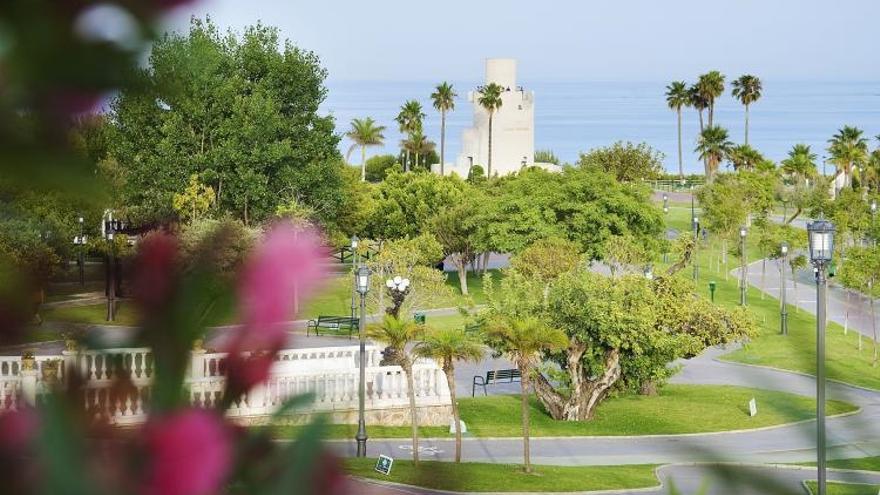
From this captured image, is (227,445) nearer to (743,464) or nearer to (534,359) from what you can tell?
(743,464)

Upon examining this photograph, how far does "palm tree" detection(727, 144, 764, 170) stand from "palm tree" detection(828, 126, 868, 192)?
596cm

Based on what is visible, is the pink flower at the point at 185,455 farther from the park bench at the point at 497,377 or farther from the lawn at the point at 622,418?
the park bench at the point at 497,377

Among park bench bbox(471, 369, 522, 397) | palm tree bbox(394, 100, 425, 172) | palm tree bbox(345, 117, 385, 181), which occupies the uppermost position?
palm tree bbox(394, 100, 425, 172)

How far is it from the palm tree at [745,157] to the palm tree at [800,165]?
2.09 meters

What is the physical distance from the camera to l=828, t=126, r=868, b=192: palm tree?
3455 inches

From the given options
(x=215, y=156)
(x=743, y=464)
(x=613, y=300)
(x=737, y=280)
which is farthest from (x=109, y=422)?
(x=737, y=280)

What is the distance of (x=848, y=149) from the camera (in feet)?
288

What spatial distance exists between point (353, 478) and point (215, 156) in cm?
5307

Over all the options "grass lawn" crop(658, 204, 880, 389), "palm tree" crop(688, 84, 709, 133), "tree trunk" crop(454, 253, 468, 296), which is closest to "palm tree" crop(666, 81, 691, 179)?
"palm tree" crop(688, 84, 709, 133)

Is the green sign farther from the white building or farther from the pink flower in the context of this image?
the white building

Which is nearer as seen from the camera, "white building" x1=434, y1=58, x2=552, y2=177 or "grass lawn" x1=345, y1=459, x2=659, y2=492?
"grass lawn" x1=345, y1=459, x2=659, y2=492

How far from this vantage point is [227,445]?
0.64m

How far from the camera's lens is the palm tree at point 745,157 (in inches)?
3730

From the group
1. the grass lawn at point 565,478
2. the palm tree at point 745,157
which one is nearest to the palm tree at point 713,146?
the palm tree at point 745,157
